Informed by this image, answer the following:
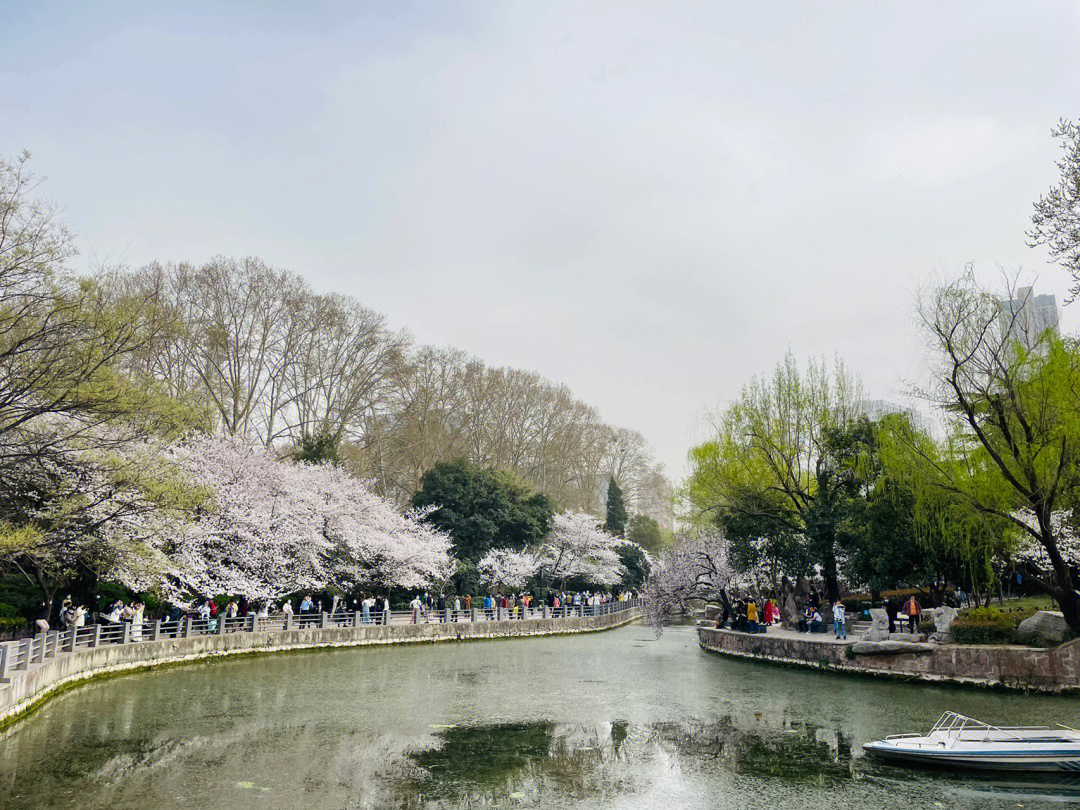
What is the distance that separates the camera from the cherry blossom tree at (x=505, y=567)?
41.4 m

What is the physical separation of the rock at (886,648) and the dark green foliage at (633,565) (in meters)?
32.8

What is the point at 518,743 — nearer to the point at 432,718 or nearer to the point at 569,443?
the point at 432,718

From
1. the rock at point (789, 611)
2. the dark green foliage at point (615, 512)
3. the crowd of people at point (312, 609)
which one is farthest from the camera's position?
the dark green foliage at point (615, 512)

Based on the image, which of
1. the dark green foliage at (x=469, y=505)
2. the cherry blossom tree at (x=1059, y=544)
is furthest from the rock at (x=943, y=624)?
the dark green foliage at (x=469, y=505)

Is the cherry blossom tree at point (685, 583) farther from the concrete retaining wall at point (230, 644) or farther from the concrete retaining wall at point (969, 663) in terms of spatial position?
the concrete retaining wall at point (969, 663)

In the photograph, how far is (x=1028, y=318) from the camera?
19.5 meters

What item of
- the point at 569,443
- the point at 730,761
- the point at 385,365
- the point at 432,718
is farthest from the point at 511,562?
the point at 730,761

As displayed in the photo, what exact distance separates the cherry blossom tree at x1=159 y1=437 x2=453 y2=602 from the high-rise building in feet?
70.2

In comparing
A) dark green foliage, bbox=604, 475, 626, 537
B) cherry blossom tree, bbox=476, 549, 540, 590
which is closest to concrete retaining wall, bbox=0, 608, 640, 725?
cherry blossom tree, bbox=476, 549, 540, 590

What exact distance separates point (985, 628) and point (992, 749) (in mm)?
8470

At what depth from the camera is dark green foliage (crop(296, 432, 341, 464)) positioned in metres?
35.8

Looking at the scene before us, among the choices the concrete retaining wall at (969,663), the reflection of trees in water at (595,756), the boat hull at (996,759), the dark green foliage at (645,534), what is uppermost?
the dark green foliage at (645,534)

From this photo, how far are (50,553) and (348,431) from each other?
83.9 ft

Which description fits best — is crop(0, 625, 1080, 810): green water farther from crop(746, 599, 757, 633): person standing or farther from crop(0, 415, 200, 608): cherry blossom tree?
crop(746, 599, 757, 633): person standing
